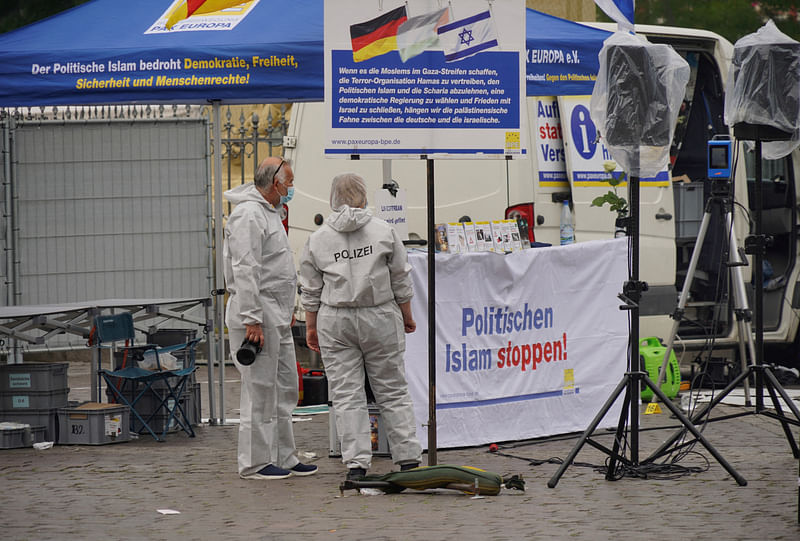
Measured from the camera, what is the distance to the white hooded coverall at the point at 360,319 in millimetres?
7027

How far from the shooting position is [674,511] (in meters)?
6.22

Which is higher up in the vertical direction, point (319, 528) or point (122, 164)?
point (122, 164)

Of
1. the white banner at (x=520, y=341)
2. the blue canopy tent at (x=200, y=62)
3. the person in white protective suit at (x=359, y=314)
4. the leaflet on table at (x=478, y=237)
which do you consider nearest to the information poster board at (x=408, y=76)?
the person in white protective suit at (x=359, y=314)

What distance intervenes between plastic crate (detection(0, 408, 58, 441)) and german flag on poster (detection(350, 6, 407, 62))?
3522mm

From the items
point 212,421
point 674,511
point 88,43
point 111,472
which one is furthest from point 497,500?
point 88,43

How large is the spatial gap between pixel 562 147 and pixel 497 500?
4465 mm

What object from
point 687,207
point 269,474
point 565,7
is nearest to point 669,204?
point 687,207

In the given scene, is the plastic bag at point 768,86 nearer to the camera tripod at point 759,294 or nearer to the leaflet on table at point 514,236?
the camera tripod at point 759,294

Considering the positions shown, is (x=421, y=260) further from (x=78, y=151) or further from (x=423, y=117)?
(x=78, y=151)

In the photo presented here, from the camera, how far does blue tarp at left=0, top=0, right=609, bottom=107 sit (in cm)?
843

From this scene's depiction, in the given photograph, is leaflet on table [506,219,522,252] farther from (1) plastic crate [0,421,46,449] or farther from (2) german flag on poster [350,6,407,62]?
(1) plastic crate [0,421,46,449]

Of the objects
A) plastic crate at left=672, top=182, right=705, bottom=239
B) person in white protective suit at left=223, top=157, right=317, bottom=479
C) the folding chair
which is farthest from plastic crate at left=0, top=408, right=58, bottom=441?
plastic crate at left=672, top=182, right=705, bottom=239

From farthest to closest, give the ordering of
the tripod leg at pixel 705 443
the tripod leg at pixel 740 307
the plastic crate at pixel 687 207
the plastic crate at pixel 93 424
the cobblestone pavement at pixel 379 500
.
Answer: the plastic crate at pixel 687 207 < the tripod leg at pixel 740 307 < the plastic crate at pixel 93 424 < the tripod leg at pixel 705 443 < the cobblestone pavement at pixel 379 500

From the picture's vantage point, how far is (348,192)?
7133 mm
